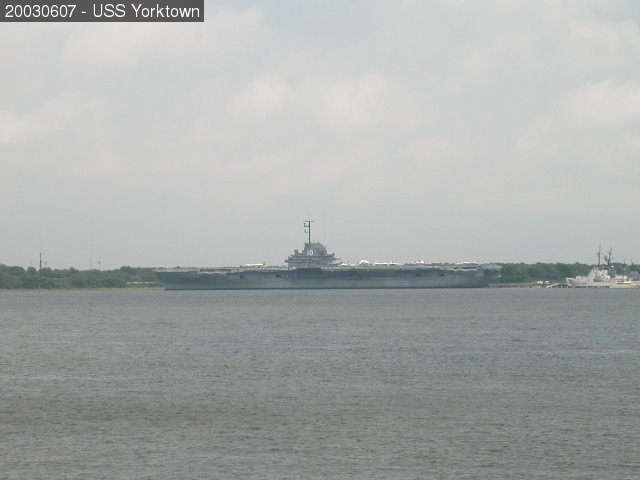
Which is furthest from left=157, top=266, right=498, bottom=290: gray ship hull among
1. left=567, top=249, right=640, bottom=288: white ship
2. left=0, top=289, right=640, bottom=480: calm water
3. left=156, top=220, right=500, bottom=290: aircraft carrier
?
left=0, top=289, right=640, bottom=480: calm water

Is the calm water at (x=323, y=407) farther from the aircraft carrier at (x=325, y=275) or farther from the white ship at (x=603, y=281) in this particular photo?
the white ship at (x=603, y=281)

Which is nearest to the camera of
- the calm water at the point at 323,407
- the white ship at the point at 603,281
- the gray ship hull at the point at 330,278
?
the calm water at the point at 323,407

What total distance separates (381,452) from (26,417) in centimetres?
1064

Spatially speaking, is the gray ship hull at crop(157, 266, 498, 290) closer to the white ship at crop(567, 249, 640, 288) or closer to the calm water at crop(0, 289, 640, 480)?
the white ship at crop(567, 249, 640, 288)

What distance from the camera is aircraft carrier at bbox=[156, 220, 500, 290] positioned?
510 ft

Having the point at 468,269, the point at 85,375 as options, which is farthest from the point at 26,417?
the point at 468,269

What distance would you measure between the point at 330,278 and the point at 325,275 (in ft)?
5.15

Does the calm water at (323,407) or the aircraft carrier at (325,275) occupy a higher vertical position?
the aircraft carrier at (325,275)

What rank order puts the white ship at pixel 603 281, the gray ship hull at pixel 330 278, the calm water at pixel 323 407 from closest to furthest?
the calm water at pixel 323 407 → the gray ship hull at pixel 330 278 → the white ship at pixel 603 281

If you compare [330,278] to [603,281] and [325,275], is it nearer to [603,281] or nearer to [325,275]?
[325,275]

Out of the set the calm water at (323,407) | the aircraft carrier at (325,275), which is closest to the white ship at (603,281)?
the aircraft carrier at (325,275)

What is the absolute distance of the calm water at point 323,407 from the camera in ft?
71.7

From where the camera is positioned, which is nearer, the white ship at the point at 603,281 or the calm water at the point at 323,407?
the calm water at the point at 323,407

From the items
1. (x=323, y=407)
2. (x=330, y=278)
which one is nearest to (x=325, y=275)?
(x=330, y=278)
